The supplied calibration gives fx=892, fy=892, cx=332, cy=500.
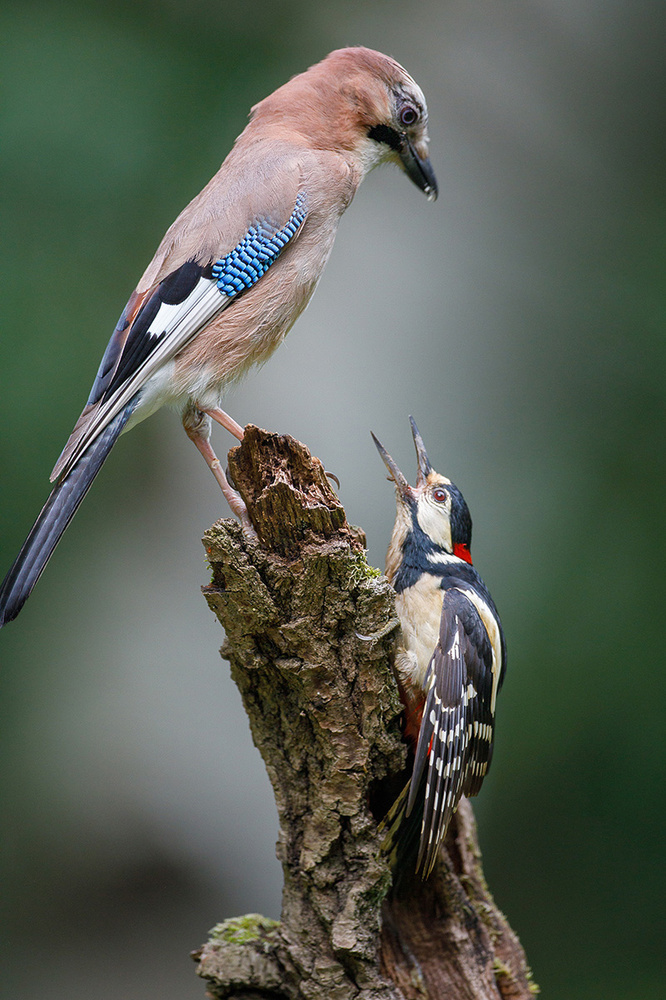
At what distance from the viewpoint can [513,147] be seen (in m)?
6.15

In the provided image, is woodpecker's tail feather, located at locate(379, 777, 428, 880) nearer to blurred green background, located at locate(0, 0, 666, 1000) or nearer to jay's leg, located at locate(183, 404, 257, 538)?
jay's leg, located at locate(183, 404, 257, 538)

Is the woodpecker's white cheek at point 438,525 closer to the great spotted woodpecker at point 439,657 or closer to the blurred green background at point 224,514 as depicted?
the great spotted woodpecker at point 439,657

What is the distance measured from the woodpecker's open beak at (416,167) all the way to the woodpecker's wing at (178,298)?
0.61 metres

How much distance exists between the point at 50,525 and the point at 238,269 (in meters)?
1.07

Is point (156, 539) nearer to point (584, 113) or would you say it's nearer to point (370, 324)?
point (370, 324)

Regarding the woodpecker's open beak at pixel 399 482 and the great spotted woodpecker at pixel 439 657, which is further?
the woodpecker's open beak at pixel 399 482

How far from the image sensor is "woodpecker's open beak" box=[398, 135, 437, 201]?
11.3 feet

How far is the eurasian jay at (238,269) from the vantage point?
286cm

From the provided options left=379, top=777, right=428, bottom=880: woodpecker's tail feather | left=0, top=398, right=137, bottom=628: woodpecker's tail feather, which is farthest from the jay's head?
left=379, top=777, right=428, bottom=880: woodpecker's tail feather

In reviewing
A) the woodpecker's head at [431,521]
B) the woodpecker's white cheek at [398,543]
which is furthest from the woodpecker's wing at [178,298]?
the woodpecker's white cheek at [398,543]

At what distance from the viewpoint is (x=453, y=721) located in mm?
2732

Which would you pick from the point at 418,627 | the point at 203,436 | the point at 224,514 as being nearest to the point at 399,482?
the point at 418,627

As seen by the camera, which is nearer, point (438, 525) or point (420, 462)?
point (438, 525)

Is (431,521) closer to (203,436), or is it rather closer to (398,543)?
(398,543)
